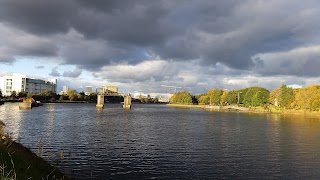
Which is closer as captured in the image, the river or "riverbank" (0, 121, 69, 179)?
"riverbank" (0, 121, 69, 179)

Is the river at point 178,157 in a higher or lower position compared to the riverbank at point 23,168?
lower

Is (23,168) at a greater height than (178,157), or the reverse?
(23,168)

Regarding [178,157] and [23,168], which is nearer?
[23,168]

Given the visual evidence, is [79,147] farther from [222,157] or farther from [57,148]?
[222,157]

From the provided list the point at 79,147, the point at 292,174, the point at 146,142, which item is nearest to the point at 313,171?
the point at 292,174

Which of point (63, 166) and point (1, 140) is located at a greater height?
point (1, 140)

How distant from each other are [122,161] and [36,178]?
1987 cm

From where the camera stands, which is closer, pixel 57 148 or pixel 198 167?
pixel 198 167

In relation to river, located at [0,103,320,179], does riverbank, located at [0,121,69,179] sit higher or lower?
higher

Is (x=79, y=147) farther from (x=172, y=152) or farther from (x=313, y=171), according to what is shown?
(x=313, y=171)

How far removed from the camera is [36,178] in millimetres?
26859

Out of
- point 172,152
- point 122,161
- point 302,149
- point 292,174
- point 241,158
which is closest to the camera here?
point 292,174

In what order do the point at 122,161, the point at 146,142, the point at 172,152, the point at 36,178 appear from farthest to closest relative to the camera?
the point at 146,142 → the point at 172,152 → the point at 122,161 → the point at 36,178

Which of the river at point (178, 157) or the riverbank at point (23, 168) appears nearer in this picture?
the riverbank at point (23, 168)
